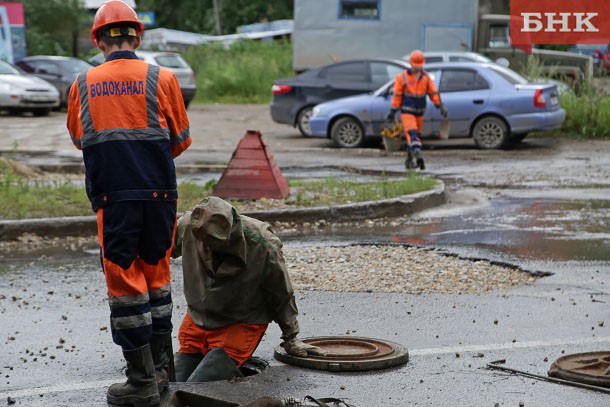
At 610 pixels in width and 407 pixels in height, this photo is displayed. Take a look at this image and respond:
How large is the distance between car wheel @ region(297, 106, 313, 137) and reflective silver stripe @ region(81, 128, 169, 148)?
1742cm

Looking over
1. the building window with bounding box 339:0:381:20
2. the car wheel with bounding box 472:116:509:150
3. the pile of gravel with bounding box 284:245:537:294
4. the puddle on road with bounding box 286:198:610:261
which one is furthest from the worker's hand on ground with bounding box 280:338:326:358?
the building window with bounding box 339:0:381:20

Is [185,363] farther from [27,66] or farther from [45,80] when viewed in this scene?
[27,66]

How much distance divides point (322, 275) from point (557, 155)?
443 inches

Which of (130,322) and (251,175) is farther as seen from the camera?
(251,175)

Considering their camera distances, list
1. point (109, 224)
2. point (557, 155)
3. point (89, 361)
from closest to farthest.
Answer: point (109, 224), point (89, 361), point (557, 155)

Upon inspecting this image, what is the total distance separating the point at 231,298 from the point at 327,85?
55.1 ft

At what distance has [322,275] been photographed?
337 inches

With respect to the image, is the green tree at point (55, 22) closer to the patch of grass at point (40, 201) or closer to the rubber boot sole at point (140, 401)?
the patch of grass at point (40, 201)

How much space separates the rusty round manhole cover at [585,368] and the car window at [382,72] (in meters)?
16.4

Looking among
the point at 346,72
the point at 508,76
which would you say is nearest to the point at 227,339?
the point at 508,76

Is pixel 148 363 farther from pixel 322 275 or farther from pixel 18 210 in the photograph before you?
pixel 18 210

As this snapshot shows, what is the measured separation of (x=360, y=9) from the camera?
30.9 metres

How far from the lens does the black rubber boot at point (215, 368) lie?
5539 mm

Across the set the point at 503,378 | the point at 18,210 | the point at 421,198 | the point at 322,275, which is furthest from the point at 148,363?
the point at 421,198
